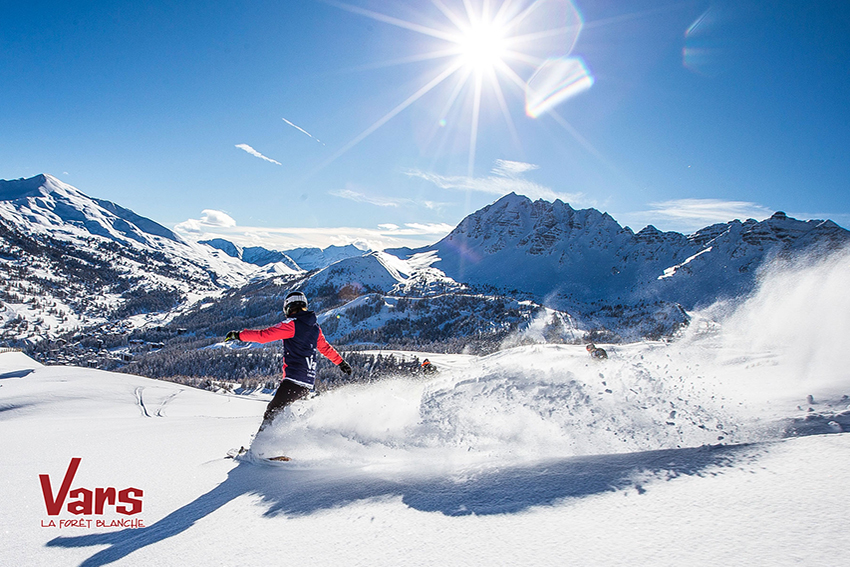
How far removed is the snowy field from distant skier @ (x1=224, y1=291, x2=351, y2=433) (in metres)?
0.39

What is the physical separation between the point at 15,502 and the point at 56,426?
5240mm

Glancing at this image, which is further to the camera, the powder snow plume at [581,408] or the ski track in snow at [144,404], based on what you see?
the ski track in snow at [144,404]

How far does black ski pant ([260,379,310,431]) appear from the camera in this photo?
5598mm

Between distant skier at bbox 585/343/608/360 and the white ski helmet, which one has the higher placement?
the white ski helmet

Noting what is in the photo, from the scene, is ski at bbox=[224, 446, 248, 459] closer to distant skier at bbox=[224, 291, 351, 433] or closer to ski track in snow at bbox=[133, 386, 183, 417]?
distant skier at bbox=[224, 291, 351, 433]

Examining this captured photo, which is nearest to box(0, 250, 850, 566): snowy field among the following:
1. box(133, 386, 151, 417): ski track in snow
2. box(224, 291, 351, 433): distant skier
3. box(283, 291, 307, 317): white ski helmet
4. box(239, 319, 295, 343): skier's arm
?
box(224, 291, 351, 433): distant skier

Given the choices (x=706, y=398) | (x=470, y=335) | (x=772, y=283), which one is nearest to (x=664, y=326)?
(x=470, y=335)

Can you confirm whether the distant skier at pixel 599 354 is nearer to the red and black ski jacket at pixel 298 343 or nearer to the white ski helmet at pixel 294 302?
the red and black ski jacket at pixel 298 343

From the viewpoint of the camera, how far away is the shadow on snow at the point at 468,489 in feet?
8.98

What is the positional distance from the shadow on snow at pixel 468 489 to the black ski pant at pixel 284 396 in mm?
1699

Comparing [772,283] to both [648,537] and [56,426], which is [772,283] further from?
[56,426]

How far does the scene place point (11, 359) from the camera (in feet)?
61.2

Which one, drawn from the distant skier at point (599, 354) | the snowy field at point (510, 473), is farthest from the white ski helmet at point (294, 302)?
the distant skier at point (599, 354)

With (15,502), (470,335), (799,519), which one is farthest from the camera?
(470,335)
